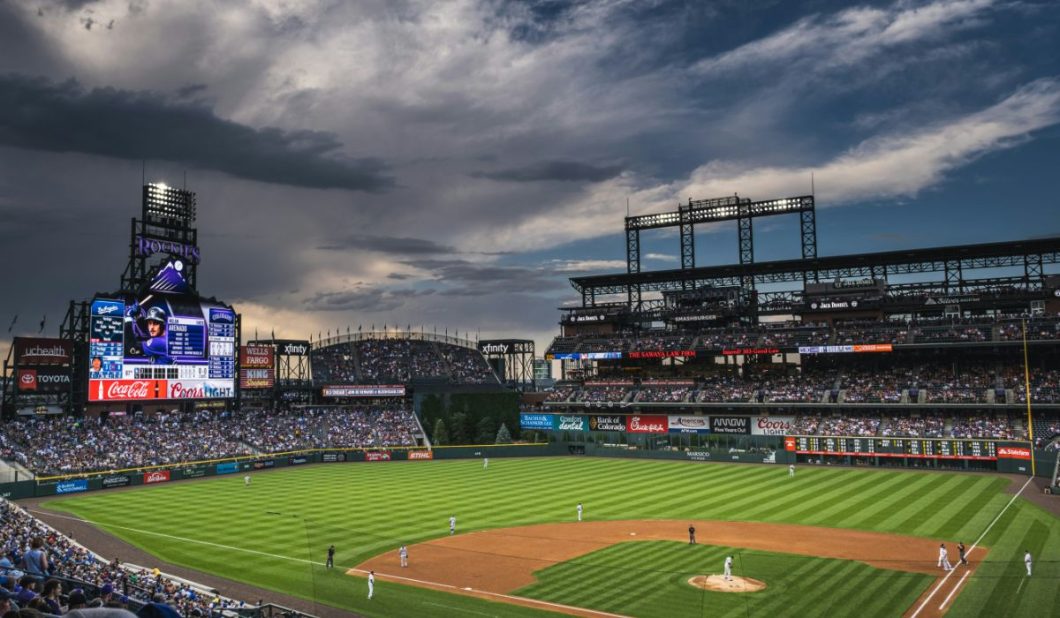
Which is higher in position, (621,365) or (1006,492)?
(621,365)

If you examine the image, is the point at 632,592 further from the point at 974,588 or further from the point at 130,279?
the point at 130,279

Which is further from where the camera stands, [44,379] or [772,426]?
[772,426]

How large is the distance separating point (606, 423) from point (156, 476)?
44364mm

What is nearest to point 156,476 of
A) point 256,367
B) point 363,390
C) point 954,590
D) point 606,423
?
point 256,367

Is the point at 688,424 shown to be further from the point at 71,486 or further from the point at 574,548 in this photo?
the point at 71,486

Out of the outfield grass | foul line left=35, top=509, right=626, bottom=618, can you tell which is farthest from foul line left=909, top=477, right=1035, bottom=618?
foul line left=35, top=509, right=626, bottom=618

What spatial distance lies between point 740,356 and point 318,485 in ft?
167

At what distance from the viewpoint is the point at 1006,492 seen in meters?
48.2

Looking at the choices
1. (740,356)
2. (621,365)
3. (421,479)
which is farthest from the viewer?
(621,365)

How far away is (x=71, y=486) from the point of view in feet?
179

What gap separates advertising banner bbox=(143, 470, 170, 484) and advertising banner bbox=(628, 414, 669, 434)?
4466 centimetres

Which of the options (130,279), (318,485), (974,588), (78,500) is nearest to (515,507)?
(318,485)

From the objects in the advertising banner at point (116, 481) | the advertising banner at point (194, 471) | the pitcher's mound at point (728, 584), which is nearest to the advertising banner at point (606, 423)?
the advertising banner at point (194, 471)

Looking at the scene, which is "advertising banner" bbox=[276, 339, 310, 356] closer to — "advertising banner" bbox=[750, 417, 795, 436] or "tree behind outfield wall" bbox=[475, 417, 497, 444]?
"tree behind outfield wall" bbox=[475, 417, 497, 444]
